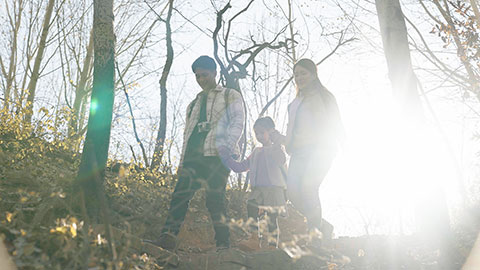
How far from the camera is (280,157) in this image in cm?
519

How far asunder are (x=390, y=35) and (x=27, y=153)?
5327 millimetres

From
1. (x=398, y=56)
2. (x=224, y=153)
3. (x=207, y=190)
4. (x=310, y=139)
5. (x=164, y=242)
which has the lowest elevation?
(x=164, y=242)

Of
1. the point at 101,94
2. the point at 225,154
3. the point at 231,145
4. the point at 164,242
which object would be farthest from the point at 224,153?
the point at 101,94

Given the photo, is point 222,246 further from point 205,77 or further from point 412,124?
point 412,124

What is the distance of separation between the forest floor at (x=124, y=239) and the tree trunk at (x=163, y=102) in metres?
1.52

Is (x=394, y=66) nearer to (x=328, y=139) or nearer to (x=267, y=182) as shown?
(x=328, y=139)

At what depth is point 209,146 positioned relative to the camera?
4199 millimetres

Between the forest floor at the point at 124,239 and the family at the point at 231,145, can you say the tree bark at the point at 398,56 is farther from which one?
the forest floor at the point at 124,239

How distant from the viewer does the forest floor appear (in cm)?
220

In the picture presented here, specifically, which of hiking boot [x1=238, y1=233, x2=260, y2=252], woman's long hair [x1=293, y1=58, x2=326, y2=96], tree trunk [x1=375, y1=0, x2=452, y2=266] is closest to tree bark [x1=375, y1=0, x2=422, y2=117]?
tree trunk [x1=375, y1=0, x2=452, y2=266]

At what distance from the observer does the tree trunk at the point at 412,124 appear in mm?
3965

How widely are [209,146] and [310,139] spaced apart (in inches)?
41.0

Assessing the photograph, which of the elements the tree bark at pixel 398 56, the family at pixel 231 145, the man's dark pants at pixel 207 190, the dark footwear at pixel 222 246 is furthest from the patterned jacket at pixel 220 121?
the tree bark at pixel 398 56

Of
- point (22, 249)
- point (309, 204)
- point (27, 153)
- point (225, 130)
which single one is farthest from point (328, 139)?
point (27, 153)
